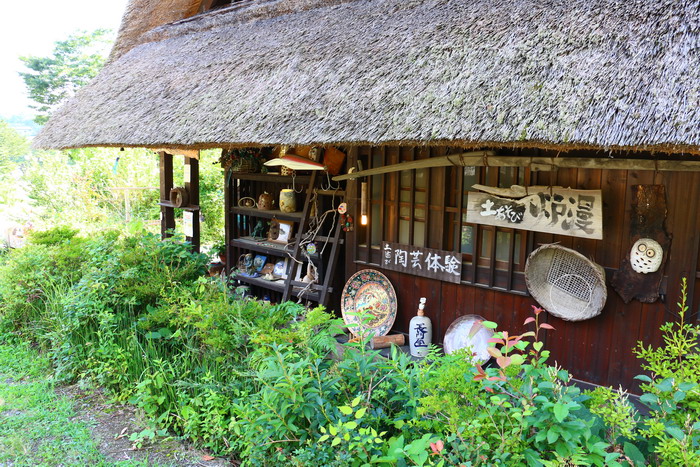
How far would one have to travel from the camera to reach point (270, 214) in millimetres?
5328

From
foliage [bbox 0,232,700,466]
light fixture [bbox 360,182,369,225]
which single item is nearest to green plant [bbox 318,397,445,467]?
foliage [bbox 0,232,700,466]

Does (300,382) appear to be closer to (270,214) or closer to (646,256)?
(646,256)

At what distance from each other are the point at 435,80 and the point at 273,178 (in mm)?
2383

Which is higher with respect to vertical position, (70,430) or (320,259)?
(320,259)

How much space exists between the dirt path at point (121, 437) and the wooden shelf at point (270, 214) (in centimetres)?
229

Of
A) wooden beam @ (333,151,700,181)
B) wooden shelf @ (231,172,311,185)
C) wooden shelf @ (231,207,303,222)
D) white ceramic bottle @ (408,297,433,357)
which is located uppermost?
wooden beam @ (333,151,700,181)

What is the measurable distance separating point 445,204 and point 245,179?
8.25ft

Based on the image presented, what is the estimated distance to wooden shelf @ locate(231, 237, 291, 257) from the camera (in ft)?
16.8

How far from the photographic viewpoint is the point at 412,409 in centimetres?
219

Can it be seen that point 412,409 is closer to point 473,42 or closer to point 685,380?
point 685,380

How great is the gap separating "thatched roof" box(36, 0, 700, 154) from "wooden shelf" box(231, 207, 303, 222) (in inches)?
45.5

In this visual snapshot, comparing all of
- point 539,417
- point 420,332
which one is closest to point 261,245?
point 420,332

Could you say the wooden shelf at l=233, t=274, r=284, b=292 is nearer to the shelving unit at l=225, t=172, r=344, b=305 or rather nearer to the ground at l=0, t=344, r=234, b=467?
the shelving unit at l=225, t=172, r=344, b=305

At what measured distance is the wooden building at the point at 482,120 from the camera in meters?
2.68
